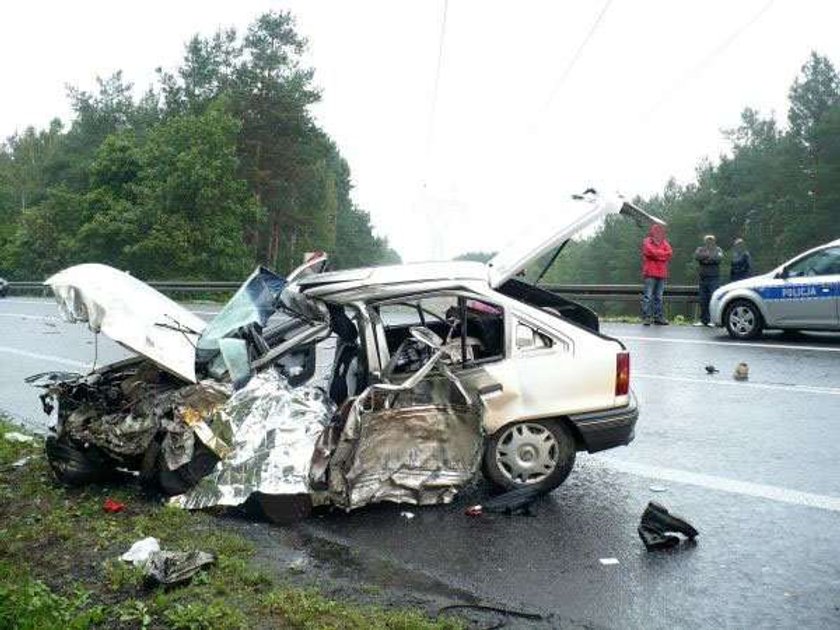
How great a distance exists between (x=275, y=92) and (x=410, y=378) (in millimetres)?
48061

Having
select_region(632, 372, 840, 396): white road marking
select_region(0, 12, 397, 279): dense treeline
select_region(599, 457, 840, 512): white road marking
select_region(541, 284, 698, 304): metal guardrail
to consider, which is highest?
select_region(0, 12, 397, 279): dense treeline

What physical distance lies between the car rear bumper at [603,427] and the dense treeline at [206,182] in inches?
1634

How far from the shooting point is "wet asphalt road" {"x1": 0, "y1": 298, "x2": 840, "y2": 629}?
415 centimetres

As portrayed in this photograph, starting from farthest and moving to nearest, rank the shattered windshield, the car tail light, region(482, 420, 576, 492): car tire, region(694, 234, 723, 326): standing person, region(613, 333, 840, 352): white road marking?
1. region(694, 234, 723, 326): standing person
2. region(613, 333, 840, 352): white road marking
3. the shattered windshield
4. the car tail light
5. region(482, 420, 576, 492): car tire

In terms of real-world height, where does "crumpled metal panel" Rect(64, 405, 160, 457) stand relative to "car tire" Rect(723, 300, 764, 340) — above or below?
below

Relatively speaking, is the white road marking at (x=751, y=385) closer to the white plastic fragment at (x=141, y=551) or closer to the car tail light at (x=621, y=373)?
the car tail light at (x=621, y=373)

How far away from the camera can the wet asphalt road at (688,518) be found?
4.15 m

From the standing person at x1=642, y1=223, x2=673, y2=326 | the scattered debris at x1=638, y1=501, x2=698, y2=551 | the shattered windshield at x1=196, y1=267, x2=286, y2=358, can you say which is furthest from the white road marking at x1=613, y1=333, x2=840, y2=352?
the shattered windshield at x1=196, y1=267, x2=286, y2=358

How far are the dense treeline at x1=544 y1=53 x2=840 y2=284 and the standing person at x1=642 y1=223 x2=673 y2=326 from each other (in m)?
23.2

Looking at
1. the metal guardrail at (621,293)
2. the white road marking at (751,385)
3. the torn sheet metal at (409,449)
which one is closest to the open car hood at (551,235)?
the torn sheet metal at (409,449)

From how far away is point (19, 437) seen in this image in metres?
7.76

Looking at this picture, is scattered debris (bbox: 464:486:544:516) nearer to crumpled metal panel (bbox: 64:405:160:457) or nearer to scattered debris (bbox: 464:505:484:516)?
scattered debris (bbox: 464:505:484:516)

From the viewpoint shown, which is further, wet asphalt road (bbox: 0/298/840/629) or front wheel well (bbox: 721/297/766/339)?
front wheel well (bbox: 721/297/766/339)

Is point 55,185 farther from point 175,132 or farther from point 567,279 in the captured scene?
point 567,279
